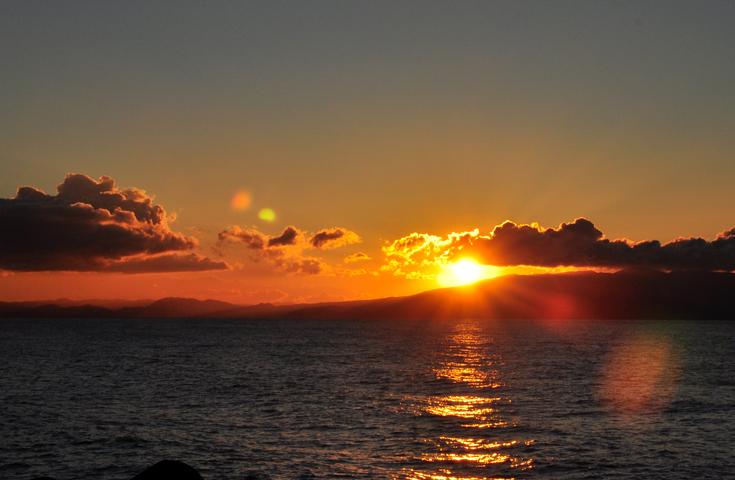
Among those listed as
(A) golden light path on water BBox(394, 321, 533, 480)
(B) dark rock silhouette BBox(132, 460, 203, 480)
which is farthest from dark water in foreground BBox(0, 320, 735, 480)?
(B) dark rock silhouette BBox(132, 460, 203, 480)

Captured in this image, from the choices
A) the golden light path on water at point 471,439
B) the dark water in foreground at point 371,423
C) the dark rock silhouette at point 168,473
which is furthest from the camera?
the dark water in foreground at point 371,423

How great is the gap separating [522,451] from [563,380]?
45021mm

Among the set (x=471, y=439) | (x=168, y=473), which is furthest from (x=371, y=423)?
(x=168, y=473)

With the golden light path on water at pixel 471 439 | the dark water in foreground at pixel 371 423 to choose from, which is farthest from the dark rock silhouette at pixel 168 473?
the golden light path on water at pixel 471 439

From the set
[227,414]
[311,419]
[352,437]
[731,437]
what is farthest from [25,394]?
[731,437]

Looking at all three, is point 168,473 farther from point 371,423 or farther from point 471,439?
point 371,423

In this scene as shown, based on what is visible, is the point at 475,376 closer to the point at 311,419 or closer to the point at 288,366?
the point at 288,366

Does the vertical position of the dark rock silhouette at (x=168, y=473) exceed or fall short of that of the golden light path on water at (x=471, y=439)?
it exceeds it

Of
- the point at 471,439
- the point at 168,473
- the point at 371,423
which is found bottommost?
the point at 471,439

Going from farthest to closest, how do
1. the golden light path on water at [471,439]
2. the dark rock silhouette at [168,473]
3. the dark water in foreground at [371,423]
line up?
the dark water in foreground at [371,423], the golden light path on water at [471,439], the dark rock silhouette at [168,473]

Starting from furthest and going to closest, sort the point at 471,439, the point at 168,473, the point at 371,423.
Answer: the point at 371,423, the point at 471,439, the point at 168,473

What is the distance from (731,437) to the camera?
160ft

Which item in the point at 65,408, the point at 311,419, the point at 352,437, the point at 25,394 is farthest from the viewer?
the point at 25,394

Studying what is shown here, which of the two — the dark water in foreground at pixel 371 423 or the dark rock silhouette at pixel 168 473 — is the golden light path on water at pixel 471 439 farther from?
the dark rock silhouette at pixel 168 473
